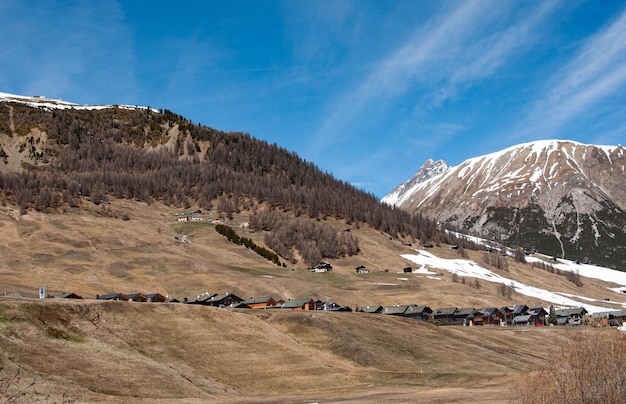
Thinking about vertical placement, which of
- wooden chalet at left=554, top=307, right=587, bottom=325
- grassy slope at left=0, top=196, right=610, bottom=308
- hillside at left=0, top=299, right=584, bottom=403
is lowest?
hillside at left=0, top=299, right=584, bottom=403

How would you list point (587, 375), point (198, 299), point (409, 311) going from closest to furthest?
Answer: point (587, 375), point (198, 299), point (409, 311)

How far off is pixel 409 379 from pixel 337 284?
401ft

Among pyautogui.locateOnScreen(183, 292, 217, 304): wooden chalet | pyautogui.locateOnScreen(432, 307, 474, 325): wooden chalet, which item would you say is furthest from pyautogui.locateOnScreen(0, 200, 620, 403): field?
pyautogui.locateOnScreen(432, 307, 474, 325): wooden chalet

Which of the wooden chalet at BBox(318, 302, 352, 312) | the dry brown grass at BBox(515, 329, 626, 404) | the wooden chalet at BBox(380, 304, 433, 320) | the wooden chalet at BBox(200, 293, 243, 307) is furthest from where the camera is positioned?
the wooden chalet at BBox(380, 304, 433, 320)

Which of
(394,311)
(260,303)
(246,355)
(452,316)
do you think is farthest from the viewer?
(452,316)

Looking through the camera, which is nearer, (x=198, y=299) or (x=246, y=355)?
(x=246, y=355)

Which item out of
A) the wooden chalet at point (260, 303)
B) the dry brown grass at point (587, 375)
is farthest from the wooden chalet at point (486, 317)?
the dry brown grass at point (587, 375)

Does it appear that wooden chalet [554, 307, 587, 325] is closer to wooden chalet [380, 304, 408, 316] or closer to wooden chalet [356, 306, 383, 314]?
wooden chalet [380, 304, 408, 316]

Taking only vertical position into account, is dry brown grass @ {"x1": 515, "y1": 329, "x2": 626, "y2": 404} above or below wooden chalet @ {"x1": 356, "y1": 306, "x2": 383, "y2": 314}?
above

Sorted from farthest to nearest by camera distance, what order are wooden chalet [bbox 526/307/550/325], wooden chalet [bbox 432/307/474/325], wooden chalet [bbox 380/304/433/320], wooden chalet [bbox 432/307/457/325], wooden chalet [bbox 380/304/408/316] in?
wooden chalet [bbox 526/307/550/325]
wooden chalet [bbox 432/307/474/325]
wooden chalet [bbox 432/307/457/325]
wooden chalet [bbox 380/304/433/320]
wooden chalet [bbox 380/304/408/316]

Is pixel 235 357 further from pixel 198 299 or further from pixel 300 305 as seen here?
pixel 198 299

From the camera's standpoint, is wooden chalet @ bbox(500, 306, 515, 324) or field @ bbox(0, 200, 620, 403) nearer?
field @ bbox(0, 200, 620, 403)

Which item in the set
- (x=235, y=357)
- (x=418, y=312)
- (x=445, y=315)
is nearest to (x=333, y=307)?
(x=418, y=312)

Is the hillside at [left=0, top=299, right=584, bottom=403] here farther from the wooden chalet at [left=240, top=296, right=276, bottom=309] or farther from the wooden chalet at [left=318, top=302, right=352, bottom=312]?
the wooden chalet at [left=240, top=296, right=276, bottom=309]
